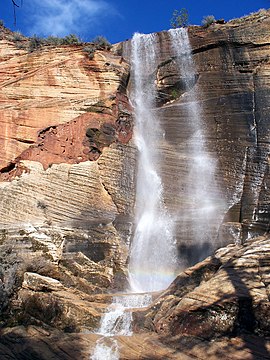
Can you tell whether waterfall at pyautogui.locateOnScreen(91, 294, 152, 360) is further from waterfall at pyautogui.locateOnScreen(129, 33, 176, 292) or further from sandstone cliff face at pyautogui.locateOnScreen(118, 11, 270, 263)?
sandstone cliff face at pyautogui.locateOnScreen(118, 11, 270, 263)

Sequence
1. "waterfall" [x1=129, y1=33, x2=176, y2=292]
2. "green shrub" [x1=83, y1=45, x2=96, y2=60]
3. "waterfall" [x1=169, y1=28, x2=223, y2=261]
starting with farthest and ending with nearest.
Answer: "green shrub" [x1=83, y1=45, x2=96, y2=60] < "waterfall" [x1=169, y1=28, x2=223, y2=261] < "waterfall" [x1=129, y1=33, x2=176, y2=292]

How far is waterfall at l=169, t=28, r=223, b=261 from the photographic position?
58.0 feet

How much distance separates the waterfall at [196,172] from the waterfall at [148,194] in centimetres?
106

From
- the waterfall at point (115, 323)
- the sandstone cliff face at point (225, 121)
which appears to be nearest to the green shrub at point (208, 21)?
the sandstone cliff face at point (225, 121)

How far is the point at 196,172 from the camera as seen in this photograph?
65.8 ft

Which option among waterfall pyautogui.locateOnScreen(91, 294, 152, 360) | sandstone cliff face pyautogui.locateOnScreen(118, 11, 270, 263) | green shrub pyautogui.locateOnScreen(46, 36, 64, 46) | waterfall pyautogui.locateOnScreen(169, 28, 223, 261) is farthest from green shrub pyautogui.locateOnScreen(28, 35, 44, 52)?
waterfall pyautogui.locateOnScreen(91, 294, 152, 360)

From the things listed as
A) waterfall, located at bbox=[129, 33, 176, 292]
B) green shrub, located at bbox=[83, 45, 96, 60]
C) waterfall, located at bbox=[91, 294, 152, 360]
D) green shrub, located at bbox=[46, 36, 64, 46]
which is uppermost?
green shrub, located at bbox=[46, 36, 64, 46]

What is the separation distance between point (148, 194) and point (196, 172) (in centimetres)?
241

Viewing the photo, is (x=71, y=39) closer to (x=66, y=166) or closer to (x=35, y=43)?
(x=35, y=43)

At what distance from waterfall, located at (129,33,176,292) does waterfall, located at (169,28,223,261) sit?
106 cm

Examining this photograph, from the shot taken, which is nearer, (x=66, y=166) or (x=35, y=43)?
(x=66, y=166)

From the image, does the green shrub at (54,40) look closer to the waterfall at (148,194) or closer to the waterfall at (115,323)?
the waterfall at (148,194)

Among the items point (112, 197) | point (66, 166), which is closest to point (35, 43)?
point (66, 166)

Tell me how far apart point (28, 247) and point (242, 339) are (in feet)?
31.0
